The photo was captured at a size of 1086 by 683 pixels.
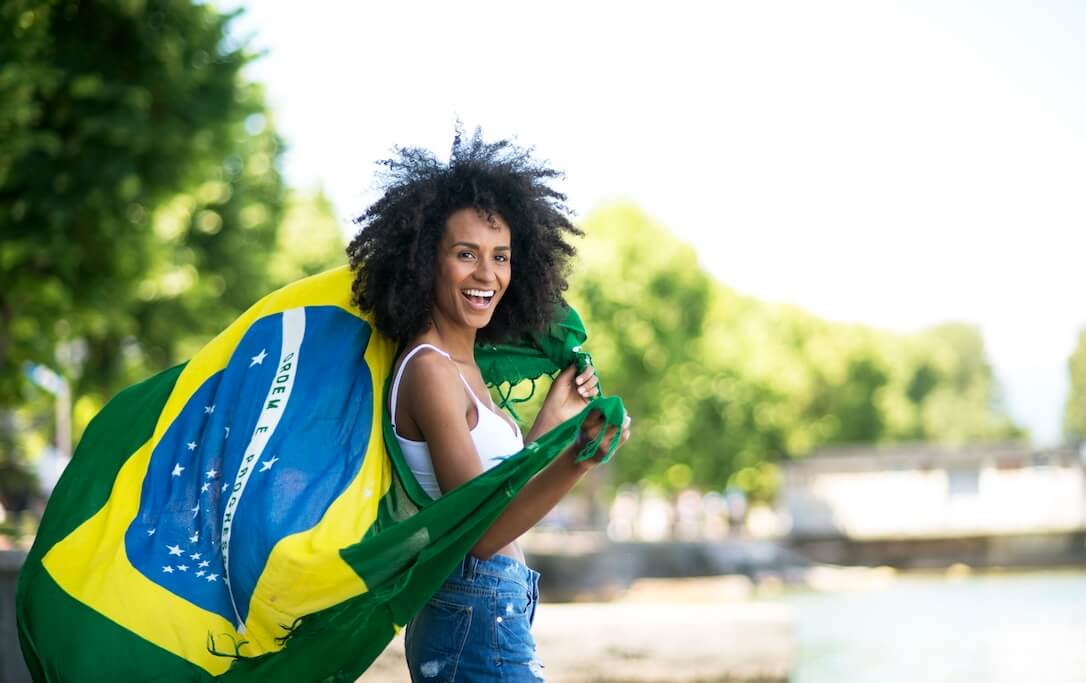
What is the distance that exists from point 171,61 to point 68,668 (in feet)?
35.2

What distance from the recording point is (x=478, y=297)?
11.7 feet

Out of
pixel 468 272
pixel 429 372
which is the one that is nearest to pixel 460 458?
pixel 429 372

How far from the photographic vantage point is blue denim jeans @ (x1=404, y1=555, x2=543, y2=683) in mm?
3240

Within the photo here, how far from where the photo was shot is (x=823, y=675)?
13.4 metres

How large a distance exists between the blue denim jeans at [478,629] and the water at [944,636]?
31.2ft

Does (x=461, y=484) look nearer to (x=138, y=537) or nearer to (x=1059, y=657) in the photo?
(x=138, y=537)

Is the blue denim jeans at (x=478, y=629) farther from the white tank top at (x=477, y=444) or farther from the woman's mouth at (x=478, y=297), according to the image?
the woman's mouth at (x=478, y=297)

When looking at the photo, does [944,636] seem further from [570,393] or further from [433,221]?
[433,221]

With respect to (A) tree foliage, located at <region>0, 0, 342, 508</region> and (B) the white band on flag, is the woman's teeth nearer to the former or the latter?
(B) the white band on flag

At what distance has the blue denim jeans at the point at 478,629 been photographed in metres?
3.24

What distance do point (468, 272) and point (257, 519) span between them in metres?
0.87

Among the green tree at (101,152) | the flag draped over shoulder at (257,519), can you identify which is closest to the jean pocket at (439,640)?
the flag draped over shoulder at (257,519)

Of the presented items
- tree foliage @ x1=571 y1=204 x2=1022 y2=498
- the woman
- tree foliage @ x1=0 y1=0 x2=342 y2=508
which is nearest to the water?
tree foliage @ x1=0 y1=0 x2=342 y2=508

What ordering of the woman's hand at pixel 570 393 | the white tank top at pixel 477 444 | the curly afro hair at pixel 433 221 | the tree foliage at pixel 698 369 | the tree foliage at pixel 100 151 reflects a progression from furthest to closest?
the tree foliage at pixel 698 369 < the tree foliage at pixel 100 151 < the woman's hand at pixel 570 393 < the curly afro hair at pixel 433 221 < the white tank top at pixel 477 444
